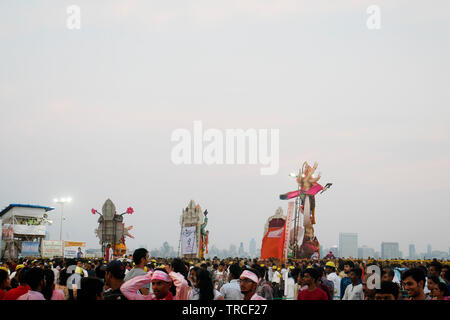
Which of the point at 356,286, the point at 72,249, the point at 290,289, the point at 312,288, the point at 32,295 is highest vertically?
the point at 32,295

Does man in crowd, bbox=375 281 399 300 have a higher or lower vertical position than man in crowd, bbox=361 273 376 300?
higher

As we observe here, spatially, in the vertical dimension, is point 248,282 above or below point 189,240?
above

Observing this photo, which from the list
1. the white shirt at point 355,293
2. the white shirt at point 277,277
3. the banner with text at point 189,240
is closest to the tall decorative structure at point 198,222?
the banner with text at point 189,240

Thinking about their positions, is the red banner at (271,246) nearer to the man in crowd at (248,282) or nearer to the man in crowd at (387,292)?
the man in crowd at (248,282)

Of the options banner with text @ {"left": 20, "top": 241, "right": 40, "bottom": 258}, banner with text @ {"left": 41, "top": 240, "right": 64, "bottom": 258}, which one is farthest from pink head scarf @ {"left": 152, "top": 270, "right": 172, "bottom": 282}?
banner with text @ {"left": 41, "top": 240, "right": 64, "bottom": 258}

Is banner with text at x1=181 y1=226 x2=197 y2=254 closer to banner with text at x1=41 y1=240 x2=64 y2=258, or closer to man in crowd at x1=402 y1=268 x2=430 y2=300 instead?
banner with text at x1=41 y1=240 x2=64 y2=258

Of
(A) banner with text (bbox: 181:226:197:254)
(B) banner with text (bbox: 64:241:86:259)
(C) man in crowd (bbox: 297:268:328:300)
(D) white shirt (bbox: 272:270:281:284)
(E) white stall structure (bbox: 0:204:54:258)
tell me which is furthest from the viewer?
(E) white stall structure (bbox: 0:204:54:258)

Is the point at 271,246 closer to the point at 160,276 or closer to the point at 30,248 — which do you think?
the point at 30,248

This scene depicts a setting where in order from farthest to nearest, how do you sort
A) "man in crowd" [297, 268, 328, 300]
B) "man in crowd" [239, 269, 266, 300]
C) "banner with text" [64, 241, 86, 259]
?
"banner with text" [64, 241, 86, 259]
"man in crowd" [297, 268, 328, 300]
"man in crowd" [239, 269, 266, 300]

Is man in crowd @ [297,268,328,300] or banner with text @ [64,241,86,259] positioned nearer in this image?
man in crowd @ [297,268,328,300]

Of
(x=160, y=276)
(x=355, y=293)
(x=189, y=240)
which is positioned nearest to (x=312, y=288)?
(x=355, y=293)

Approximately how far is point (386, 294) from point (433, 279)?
2.20 meters
